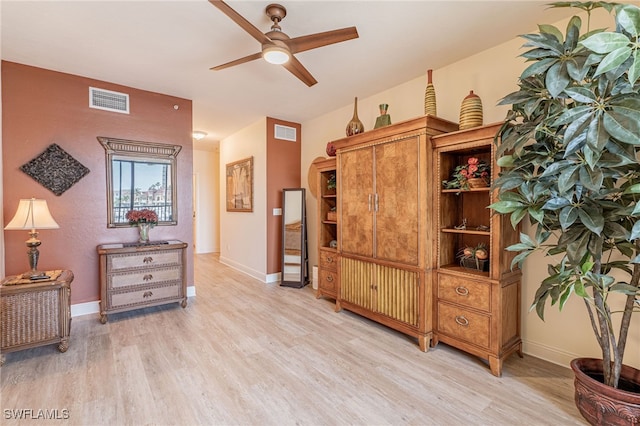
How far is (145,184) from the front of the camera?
3814 mm

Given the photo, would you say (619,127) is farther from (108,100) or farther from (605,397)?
(108,100)

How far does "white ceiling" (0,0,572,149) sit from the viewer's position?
2.18 metres

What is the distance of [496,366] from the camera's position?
2225 mm

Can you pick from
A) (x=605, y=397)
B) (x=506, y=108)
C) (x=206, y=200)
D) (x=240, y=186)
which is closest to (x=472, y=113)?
(x=506, y=108)

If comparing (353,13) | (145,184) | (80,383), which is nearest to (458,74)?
(353,13)

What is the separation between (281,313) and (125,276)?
1825 mm

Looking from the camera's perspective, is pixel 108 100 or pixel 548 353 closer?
pixel 548 353

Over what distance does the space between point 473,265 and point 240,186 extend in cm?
427

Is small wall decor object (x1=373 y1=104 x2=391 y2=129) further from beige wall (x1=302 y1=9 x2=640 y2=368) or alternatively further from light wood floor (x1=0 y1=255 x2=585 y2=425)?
light wood floor (x1=0 y1=255 x2=585 y2=425)

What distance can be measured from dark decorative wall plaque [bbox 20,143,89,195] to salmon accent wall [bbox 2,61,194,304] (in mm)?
49

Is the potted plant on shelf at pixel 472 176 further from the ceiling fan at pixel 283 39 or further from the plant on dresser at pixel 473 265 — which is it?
the ceiling fan at pixel 283 39

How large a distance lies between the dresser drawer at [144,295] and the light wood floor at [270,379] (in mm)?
229

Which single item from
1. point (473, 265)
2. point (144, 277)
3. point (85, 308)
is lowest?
point (85, 308)

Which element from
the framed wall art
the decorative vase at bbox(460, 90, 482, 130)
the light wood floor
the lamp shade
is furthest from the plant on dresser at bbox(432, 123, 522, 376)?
the lamp shade
